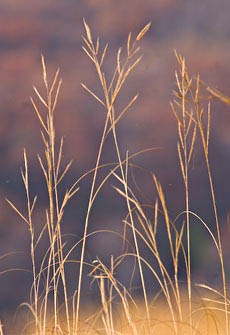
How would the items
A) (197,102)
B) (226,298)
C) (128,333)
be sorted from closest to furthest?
(197,102) < (226,298) < (128,333)

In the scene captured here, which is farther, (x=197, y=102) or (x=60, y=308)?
(x=60, y=308)

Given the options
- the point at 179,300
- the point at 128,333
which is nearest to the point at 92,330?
the point at 128,333

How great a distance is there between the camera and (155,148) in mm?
1551

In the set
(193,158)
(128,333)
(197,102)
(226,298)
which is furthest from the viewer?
(193,158)

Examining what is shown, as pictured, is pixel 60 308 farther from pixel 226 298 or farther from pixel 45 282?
pixel 226 298

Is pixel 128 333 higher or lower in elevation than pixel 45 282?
lower

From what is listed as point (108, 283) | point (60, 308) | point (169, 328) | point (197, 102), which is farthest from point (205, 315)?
point (197, 102)

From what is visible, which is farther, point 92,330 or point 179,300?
point 92,330

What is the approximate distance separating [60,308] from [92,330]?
5.1 inches

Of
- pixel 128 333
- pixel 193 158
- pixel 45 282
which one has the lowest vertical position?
pixel 128 333

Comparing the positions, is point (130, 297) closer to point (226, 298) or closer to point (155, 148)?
point (226, 298)

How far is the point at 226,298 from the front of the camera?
1165mm

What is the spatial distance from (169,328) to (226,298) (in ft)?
0.47

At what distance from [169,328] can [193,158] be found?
41cm
